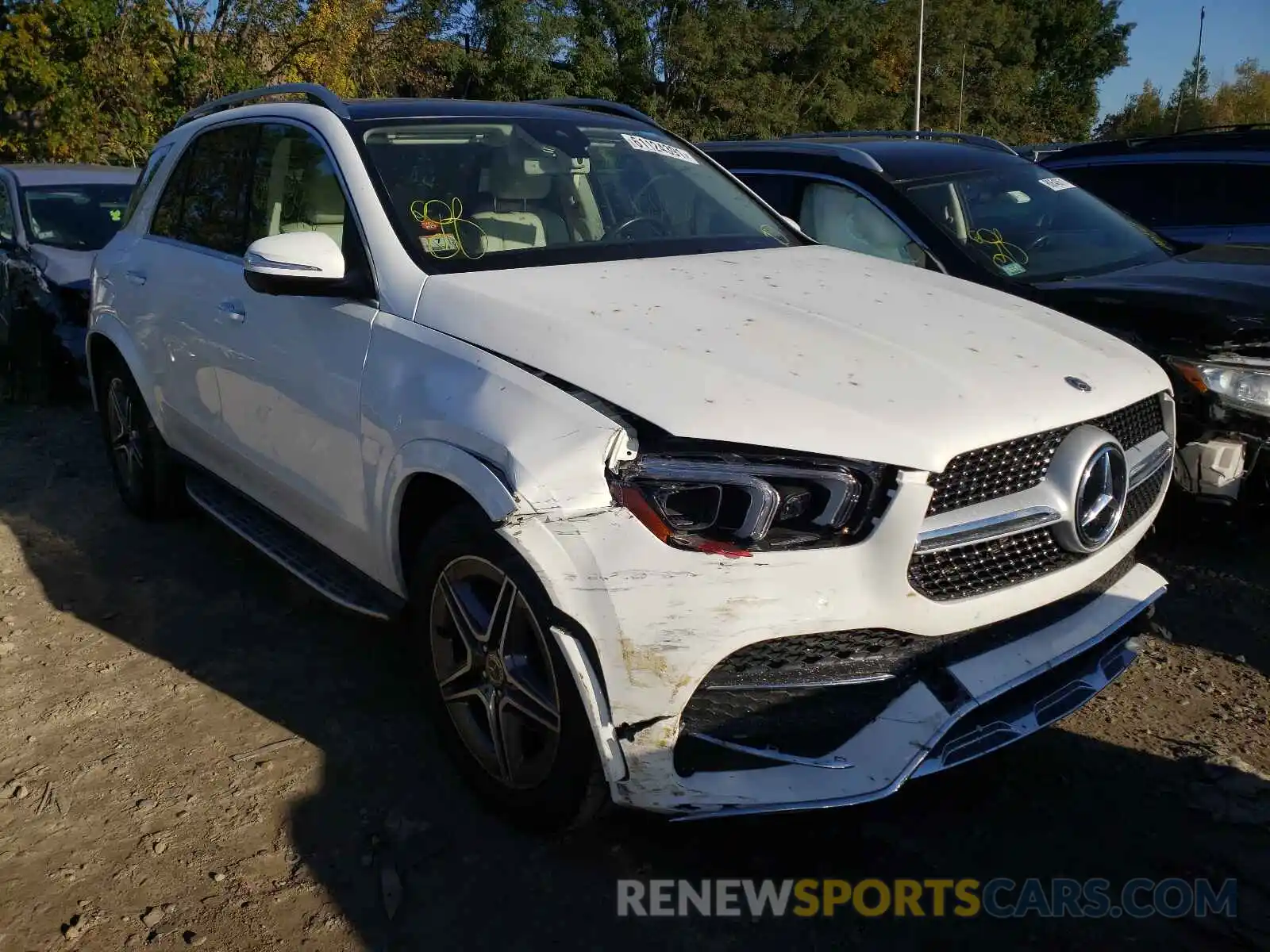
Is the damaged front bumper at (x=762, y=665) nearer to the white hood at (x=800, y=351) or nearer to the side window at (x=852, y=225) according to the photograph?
the white hood at (x=800, y=351)

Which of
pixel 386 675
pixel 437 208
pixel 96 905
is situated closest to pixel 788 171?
pixel 437 208

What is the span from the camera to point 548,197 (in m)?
3.58

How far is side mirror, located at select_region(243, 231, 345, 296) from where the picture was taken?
304cm

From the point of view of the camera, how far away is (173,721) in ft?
11.2

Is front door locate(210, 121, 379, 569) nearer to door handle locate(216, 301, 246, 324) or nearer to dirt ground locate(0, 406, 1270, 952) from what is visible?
door handle locate(216, 301, 246, 324)

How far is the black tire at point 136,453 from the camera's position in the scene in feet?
15.8

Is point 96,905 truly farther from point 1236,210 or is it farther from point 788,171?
point 1236,210

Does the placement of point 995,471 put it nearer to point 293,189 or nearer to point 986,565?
point 986,565

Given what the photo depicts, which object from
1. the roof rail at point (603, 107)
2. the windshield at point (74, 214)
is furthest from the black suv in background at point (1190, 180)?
the windshield at point (74, 214)

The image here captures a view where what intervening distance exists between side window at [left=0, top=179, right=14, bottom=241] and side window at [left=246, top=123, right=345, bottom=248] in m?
5.13

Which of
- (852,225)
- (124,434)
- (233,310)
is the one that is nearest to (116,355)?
(124,434)

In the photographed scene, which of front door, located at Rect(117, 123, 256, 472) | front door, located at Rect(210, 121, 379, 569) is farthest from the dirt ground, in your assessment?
front door, located at Rect(117, 123, 256, 472)

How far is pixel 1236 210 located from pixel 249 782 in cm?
656

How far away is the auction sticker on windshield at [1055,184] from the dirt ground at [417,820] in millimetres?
2195
